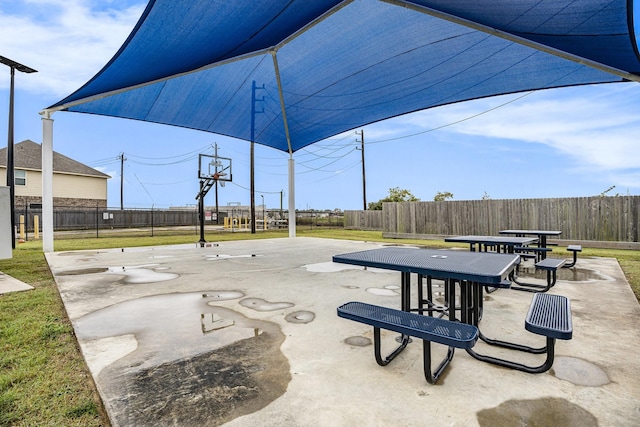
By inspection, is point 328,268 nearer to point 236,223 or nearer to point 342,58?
point 342,58

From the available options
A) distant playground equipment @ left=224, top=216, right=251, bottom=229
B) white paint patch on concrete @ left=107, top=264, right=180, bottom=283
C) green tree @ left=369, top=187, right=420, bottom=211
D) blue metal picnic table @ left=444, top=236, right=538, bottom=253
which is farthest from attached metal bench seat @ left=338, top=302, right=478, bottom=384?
green tree @ left=369, top=187, right=420, bottom=211

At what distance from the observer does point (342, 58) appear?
21.5 ft

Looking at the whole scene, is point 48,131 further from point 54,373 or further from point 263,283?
point 54,373

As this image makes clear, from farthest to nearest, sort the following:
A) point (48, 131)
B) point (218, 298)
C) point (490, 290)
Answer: point (48, 131) → point (490, 290) → point (218, 298)

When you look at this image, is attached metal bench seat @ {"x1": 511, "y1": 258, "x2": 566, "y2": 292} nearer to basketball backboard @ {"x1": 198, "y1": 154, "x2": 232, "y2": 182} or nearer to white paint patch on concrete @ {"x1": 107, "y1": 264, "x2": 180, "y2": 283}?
white paint patch on concrete @ {"x1": 107, "y1": 264, "x2": 180, "y2": 283}

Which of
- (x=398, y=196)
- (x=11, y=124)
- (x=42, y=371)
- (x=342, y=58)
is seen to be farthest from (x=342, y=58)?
(x=398, y=196)

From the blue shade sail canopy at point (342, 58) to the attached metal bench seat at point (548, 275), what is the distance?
9.17 feet

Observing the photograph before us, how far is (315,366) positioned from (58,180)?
96.0ft

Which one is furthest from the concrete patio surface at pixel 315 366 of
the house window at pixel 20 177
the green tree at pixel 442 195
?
the house window at pixel 20 177

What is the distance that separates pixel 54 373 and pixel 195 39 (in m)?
4.82

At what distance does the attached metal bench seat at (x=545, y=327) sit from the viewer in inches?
65.4

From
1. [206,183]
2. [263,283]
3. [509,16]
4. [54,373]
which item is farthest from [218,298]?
[206,183]

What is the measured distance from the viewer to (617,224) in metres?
9.48

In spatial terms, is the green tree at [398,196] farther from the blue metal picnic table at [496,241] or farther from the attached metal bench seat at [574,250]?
the blue metal picnic table at [496,241]
